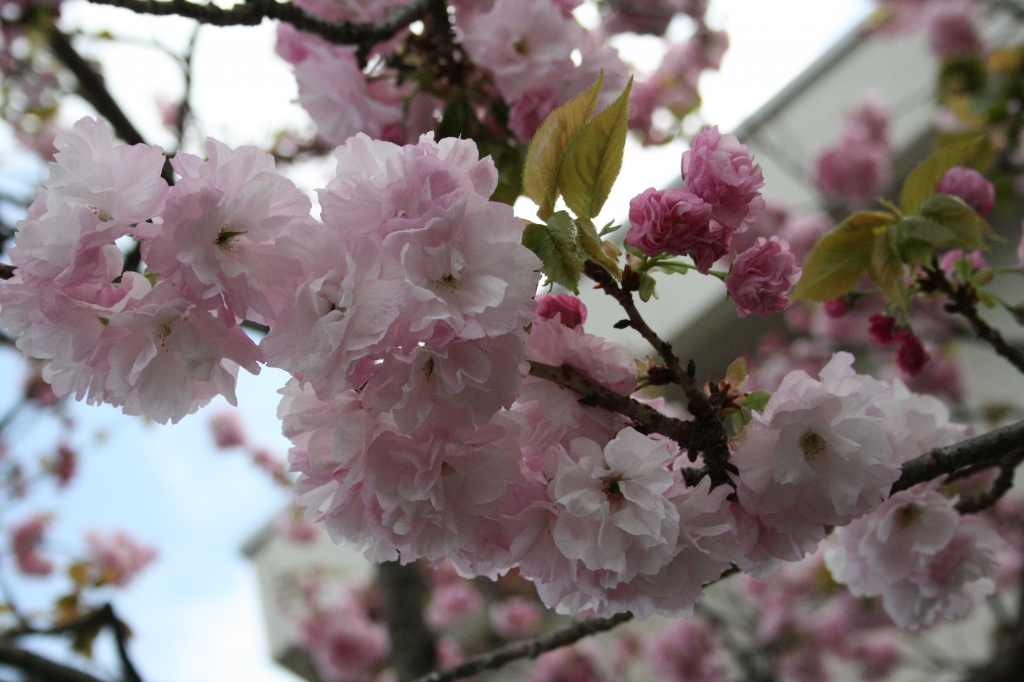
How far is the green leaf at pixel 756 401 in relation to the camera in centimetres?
68

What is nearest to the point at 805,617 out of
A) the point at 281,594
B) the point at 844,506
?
the point at 281,594

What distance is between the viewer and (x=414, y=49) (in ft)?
3.78

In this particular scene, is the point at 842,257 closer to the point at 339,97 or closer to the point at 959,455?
the point at 959,455

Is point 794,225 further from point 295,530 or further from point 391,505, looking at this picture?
point 295,530

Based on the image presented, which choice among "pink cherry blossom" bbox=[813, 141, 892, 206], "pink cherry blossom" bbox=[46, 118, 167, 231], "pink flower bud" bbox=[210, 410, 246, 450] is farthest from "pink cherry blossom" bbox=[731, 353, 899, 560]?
"pink flower bud" bbox=[210, 410, 246, 450]

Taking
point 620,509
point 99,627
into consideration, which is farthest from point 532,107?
point 99,627

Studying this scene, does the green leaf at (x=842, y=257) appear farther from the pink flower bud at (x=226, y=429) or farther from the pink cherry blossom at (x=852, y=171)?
the pink flower bud at (x=226, y=429)

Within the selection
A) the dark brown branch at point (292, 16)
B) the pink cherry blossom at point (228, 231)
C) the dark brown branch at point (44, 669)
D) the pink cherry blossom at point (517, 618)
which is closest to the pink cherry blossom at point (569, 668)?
the pink cherry blossom at point (517, 618)

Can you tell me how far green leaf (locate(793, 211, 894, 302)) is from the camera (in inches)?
35.5

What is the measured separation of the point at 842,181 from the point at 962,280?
291 cm

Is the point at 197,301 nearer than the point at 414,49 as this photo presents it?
Yes

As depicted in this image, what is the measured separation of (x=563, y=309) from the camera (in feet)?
2.09

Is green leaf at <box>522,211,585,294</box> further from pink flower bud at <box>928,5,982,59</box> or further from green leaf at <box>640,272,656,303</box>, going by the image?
pink flower bud at <box>928,5,982,59</box>

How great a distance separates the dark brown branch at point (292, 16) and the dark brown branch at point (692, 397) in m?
0.46
